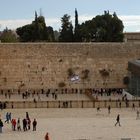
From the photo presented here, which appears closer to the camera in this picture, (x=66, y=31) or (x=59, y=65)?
(x=59, y=65)

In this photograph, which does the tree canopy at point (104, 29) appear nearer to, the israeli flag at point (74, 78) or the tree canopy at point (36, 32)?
the tree canopy at point (36, 32)

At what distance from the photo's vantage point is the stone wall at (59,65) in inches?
1657

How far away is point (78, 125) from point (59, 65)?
691 inches

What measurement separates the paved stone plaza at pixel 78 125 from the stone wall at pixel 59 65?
35.5 ft

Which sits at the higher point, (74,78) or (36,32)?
(36,32)

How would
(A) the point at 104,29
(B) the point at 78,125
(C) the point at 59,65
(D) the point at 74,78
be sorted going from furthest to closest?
(A) the point at 104,29, (C) the point at 59,65, (D) the point at 74,78, (B) the point at 78,125

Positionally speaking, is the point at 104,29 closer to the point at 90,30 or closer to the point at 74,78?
the point at 90,30

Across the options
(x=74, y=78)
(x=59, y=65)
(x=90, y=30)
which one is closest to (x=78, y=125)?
(x=74, y=78)

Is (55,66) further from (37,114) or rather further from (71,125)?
(71,125)

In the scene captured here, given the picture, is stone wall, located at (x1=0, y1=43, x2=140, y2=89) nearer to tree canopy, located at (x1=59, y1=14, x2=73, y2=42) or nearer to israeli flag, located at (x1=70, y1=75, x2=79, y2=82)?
israeli flag, located at (x1=70, y1=75, x2=79, y2=82)

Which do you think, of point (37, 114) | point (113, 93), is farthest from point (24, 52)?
point (37, 114)

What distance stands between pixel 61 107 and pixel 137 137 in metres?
11.2

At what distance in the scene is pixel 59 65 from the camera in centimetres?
4238

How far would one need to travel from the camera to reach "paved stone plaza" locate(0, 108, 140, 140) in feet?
72.3
